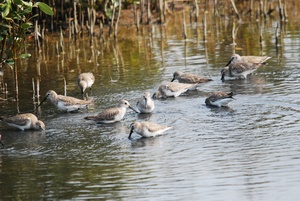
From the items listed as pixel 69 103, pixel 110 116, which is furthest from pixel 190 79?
pixel 110 116

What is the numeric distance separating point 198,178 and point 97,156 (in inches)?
83.9

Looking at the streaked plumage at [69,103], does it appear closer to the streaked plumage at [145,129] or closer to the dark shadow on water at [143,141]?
the dark shadow on water at [143,141]

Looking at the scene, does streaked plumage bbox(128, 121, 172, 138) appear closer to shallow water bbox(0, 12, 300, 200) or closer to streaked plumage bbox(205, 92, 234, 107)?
shallow water bbox(0, 12, 300, 200)

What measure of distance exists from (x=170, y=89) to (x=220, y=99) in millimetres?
1523

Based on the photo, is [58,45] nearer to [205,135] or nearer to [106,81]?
[106,81]

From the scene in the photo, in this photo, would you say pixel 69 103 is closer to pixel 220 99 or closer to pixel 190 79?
pixel 220 99

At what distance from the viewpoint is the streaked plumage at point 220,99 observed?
49.2ft

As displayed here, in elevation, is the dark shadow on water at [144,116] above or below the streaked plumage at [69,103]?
below

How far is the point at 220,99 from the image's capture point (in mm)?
15031

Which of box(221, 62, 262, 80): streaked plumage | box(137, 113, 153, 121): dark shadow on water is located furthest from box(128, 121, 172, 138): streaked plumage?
box(221, 62, 262, 80): streaked plumage

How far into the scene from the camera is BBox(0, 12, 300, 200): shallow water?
1031 centimetres

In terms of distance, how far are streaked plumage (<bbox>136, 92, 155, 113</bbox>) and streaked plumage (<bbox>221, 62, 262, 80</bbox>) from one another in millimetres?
3643

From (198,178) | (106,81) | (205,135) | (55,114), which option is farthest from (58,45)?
(198,178)

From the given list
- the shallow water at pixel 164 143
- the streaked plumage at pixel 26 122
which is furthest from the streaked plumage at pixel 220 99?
the streaked plumage at pixel 26 122
